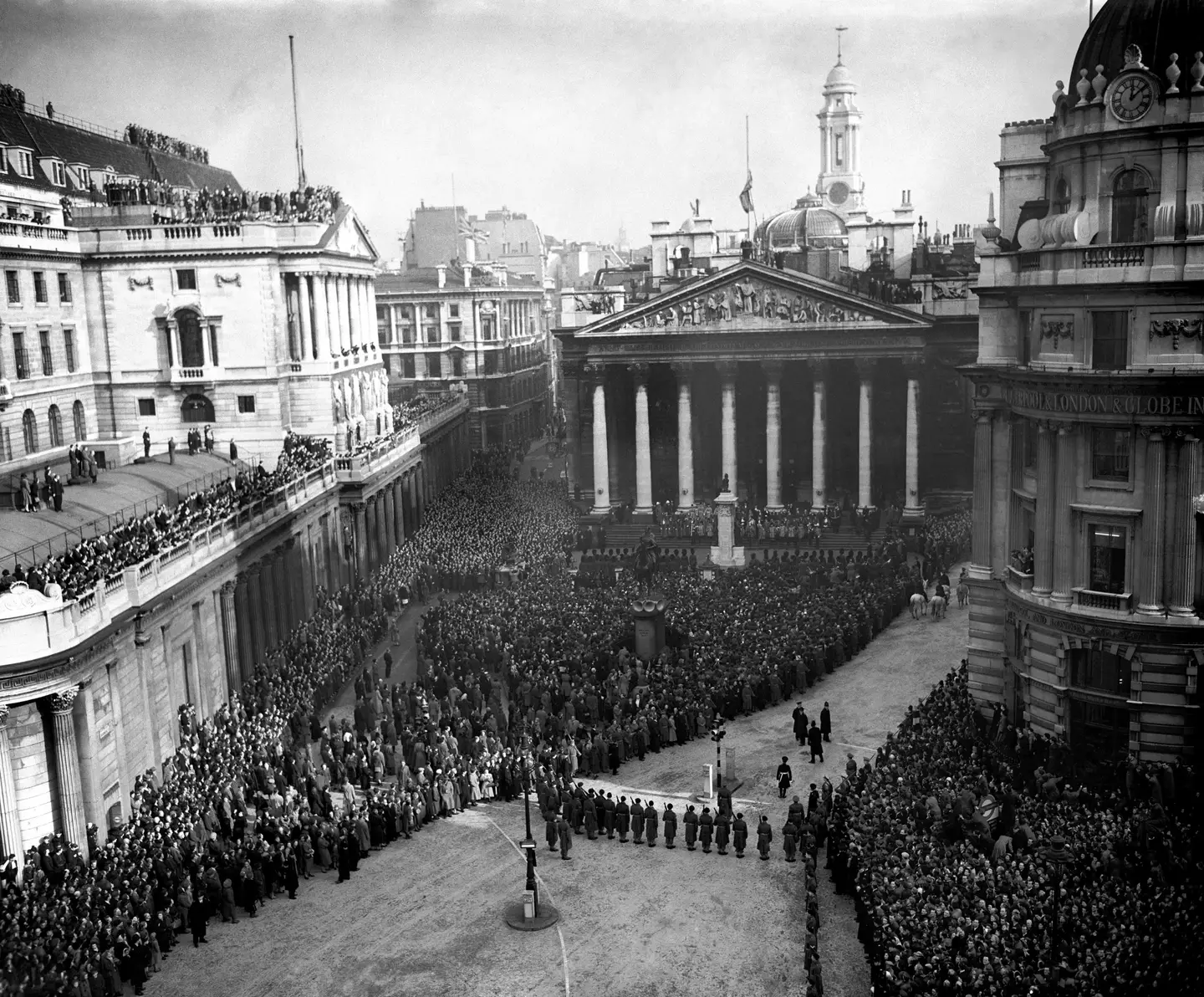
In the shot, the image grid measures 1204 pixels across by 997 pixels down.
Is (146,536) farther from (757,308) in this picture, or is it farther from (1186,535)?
(757,308)

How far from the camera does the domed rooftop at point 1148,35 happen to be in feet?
99.2

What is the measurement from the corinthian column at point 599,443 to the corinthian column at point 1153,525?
43.1 m

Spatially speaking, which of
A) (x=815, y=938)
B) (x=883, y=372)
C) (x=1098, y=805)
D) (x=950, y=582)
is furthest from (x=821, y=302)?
(x=815, y=938)

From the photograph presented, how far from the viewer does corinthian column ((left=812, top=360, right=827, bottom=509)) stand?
227 feet

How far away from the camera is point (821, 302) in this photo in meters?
67.9

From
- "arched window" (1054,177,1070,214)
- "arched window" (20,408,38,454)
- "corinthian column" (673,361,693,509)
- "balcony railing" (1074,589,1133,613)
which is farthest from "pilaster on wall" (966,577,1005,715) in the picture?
"arched window" (20,408,38,454)

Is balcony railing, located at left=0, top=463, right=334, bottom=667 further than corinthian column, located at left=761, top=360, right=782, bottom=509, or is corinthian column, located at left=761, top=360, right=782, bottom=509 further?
corinthian column, located at left=761, top=360, right=782, bottom=509

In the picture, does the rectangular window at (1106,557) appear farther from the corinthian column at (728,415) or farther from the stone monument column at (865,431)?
the corinthian column at (728,415)

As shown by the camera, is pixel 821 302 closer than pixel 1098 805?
No

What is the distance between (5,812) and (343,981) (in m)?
8.64

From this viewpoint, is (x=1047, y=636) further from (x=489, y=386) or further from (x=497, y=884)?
(x=489, y=386)

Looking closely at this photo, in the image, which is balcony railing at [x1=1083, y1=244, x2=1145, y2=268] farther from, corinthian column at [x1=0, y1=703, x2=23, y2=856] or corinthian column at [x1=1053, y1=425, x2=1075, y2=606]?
corinthian column at [x1=0, y1=703, x2=23, y2=856]

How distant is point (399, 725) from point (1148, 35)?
2671cm

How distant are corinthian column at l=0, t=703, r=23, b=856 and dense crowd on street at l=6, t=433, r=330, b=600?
3.05m
